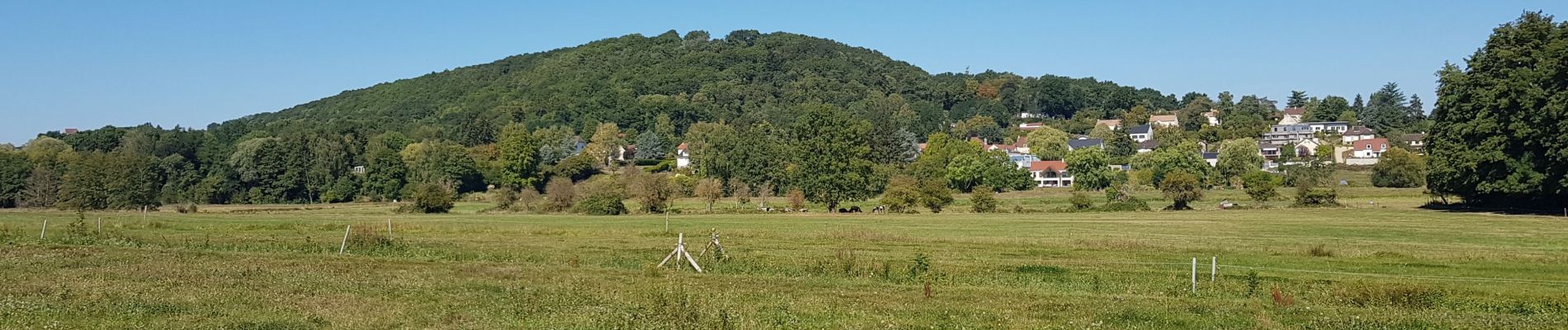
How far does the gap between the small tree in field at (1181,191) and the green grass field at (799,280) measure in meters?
37.7

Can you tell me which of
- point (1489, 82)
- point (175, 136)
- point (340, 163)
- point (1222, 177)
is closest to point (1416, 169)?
point (1222, 177)

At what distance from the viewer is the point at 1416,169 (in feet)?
366

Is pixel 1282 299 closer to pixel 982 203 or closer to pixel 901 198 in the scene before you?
pixel 901 198

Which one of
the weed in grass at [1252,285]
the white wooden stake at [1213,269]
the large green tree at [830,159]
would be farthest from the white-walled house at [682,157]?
the weed in grass at [1252,285]

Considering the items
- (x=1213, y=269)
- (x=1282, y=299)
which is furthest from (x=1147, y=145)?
(x=1282, y=299)

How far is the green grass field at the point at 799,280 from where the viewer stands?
743 inches

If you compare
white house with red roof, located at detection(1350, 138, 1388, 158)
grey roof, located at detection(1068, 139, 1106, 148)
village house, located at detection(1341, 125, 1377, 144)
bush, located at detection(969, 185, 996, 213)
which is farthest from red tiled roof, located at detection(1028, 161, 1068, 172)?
bush, located at detection(969, 185, 996, 213)

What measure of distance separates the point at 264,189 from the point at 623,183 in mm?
57175

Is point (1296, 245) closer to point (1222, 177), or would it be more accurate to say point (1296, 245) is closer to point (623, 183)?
point (623, 183)

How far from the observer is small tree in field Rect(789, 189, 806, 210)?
89.0 meters

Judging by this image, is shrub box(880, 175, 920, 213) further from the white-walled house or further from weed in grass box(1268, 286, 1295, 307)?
the white-walled house

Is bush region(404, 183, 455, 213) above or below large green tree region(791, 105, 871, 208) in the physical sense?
below

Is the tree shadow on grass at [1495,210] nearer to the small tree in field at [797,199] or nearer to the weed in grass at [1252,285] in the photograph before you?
the small tree in field at [797,199]

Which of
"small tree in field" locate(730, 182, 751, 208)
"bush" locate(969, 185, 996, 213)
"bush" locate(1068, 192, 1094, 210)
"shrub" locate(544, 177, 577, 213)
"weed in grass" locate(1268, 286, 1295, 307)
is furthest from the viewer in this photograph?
"small tree in field" locate(730, 182, 751, 208)
